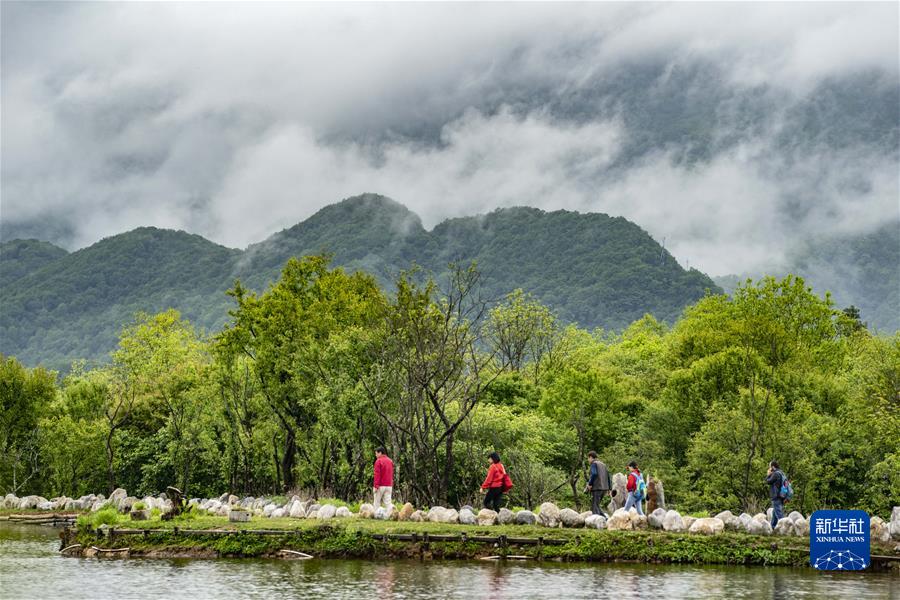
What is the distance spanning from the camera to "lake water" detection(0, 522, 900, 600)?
2461 centimetres

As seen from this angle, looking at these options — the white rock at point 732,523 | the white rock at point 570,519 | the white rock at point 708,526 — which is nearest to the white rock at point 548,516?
the white rock at point 570,519

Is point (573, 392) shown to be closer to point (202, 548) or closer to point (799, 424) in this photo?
point (799, 424)

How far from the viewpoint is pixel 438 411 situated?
44.4 metres

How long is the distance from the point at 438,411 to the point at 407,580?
17.7 meters

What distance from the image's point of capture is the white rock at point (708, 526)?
32.7 meters

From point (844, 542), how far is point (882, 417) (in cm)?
2672

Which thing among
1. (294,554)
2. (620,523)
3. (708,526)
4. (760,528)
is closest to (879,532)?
(760,528)

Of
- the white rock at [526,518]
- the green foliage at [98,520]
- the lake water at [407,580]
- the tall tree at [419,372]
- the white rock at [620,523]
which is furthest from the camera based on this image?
the tall tree at [419,372]

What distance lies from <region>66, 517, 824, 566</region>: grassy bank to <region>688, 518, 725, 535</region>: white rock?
46cm

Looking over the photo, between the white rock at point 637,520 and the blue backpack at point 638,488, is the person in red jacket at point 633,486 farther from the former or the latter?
the white rock at point 637,520

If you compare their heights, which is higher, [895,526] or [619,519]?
[895,526]

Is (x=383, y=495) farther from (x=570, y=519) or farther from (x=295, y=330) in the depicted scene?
(x=295, y=330)

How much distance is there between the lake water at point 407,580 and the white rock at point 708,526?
2726 millimetres

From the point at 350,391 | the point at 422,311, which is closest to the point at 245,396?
the point at 350,391
